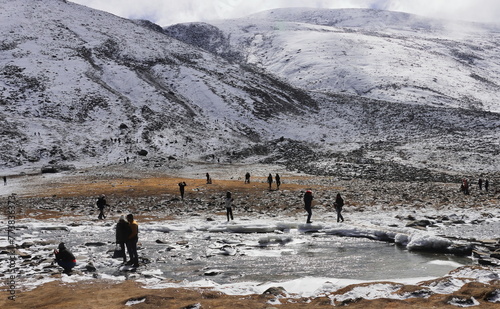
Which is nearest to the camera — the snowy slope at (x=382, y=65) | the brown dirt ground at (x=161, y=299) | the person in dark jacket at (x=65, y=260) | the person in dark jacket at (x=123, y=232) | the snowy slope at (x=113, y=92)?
the brown dirt ground at (x=161, y=299)

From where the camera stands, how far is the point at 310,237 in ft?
54.4

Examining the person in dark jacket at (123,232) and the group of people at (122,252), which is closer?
the group of people at (122,252)

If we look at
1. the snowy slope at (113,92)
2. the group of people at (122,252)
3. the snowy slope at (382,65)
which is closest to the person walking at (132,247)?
the group of people at (122,252)

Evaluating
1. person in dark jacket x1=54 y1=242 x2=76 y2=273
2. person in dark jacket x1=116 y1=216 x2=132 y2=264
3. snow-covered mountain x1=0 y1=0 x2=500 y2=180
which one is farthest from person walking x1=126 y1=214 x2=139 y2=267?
snow-covered mountain x1=0 y1=0 x2=500 y2=180

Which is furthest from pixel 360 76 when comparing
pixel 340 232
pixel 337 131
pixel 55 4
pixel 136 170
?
pixel 340 232

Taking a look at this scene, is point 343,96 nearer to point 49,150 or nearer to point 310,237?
point 49,150

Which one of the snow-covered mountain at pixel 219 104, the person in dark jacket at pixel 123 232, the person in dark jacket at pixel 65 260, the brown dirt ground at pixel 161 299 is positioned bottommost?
the brown dirt ground at pixel 161 299

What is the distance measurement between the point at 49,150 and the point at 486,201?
212ft

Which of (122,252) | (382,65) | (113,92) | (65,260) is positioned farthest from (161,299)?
(382,65)

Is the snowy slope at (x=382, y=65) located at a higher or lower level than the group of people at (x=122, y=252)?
higher

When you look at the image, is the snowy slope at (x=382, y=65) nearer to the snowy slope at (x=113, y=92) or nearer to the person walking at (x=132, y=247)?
A: the snowy slope at (x=113, y=92)

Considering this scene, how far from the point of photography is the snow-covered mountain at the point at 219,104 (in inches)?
2581

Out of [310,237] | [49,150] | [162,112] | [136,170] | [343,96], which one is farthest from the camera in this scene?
[343,96]

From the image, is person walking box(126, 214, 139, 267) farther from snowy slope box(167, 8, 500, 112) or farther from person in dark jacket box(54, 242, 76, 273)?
snowy slope box(167, 8, 500, 112)
